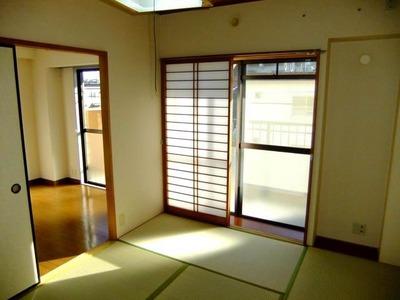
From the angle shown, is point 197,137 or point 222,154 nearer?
point 222,154

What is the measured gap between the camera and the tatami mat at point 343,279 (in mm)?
2639

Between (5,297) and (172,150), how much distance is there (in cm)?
254

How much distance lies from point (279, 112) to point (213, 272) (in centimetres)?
211

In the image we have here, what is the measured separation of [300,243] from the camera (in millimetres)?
3545

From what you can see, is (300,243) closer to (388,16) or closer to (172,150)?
(172,150)

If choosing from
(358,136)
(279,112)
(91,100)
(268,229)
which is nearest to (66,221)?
(91,100)

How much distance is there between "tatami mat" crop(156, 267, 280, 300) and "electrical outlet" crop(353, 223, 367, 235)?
57.6 inches

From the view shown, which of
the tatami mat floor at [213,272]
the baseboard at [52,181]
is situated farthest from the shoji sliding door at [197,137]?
the baseboard at [52,181]

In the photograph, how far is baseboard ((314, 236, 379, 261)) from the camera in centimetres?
331

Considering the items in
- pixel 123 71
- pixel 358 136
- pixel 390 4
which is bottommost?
pixel 358 136

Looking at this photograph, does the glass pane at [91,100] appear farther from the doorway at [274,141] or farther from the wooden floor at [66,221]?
the doorway at [274,141]

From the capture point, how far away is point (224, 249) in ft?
11.2

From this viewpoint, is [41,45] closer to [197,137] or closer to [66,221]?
[197,137]

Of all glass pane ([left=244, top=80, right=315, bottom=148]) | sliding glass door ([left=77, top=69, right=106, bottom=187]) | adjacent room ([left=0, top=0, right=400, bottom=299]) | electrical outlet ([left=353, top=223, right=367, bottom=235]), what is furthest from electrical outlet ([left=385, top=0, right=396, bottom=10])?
sliding glass door ([left=77, top=69, right=106, bottom=187])
